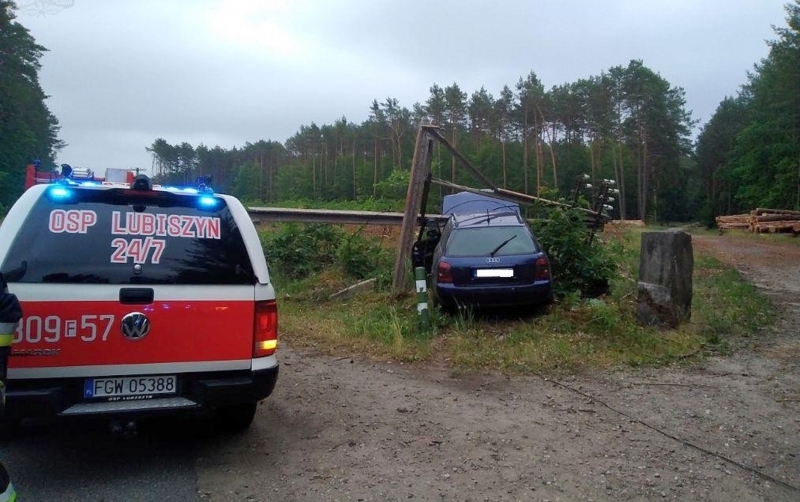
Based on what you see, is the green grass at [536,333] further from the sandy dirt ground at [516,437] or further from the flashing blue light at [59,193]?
the flashing blue light at [59,193]

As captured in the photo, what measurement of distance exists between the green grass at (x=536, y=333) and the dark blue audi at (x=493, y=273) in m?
0.33

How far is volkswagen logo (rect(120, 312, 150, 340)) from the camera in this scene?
3904mm

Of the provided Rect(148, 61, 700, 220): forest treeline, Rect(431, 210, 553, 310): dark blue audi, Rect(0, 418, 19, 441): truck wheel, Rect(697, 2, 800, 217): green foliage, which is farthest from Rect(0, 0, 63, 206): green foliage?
Rect(697, 2, 800, 217): green foliage

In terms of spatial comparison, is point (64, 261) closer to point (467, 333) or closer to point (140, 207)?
point (140, 207)

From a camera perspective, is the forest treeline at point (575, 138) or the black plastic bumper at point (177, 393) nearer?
the black plastic bumper at point (177, 393)

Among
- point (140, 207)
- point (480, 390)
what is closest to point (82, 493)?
point (140, 207)

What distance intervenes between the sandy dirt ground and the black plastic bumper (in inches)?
20.6

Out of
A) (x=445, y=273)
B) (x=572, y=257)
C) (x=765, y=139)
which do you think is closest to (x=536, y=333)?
(x=445, y=273)

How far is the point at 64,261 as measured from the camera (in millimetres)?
3854

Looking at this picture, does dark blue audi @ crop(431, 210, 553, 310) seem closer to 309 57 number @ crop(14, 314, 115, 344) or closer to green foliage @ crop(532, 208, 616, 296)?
green foliage @ crop(532, 208, 616, 296)

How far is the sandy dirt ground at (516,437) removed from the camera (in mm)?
4059

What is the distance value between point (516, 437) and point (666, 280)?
417 cm

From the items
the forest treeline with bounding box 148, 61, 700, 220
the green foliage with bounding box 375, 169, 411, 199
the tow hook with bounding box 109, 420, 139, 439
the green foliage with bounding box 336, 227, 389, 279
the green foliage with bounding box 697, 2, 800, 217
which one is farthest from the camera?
the forest treeline with bounding box 148, 61, 700, 220

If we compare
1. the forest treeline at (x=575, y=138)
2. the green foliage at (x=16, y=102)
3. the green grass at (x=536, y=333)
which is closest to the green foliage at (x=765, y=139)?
the forest treeline at (x=575, y=138)
